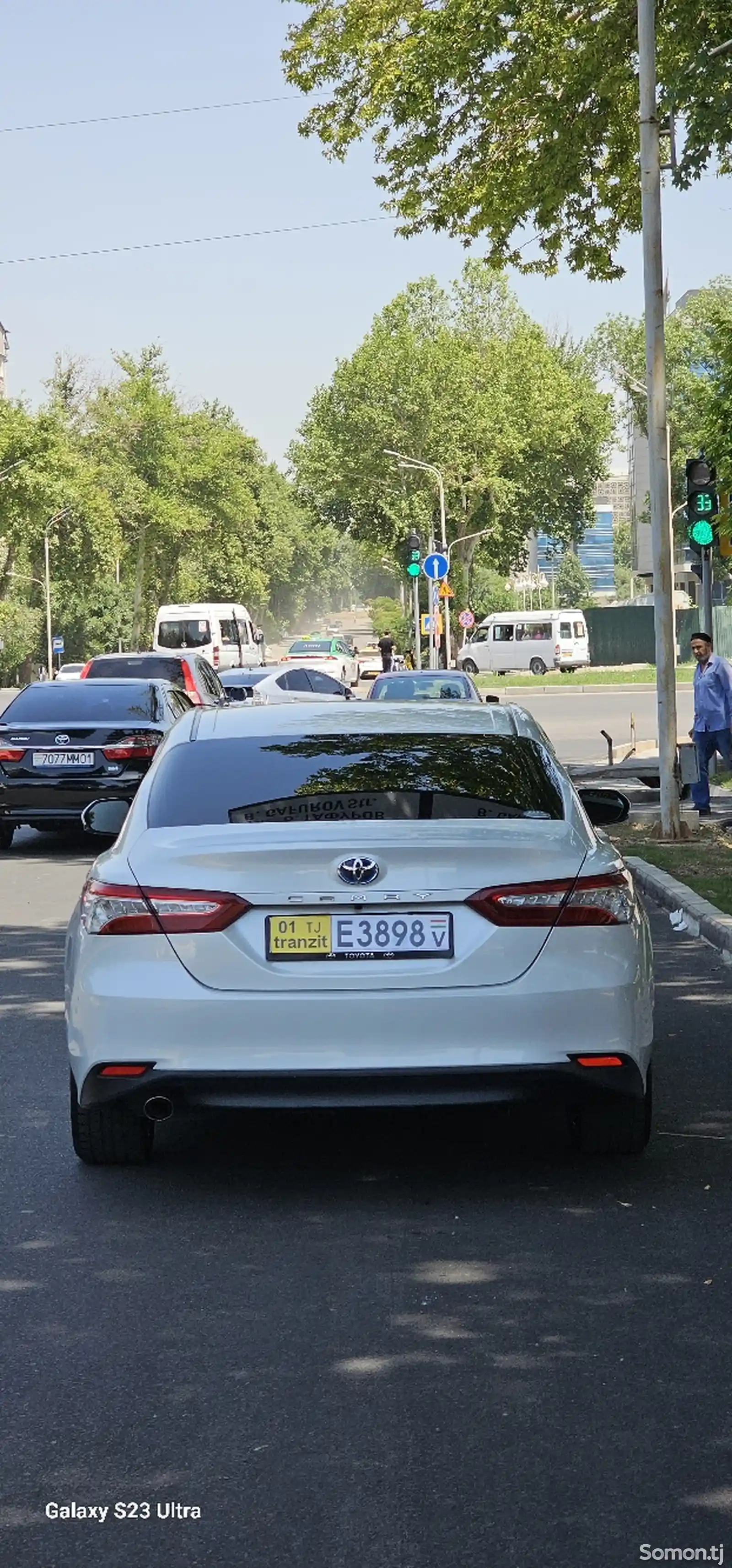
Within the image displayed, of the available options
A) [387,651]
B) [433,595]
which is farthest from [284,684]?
[387,651]

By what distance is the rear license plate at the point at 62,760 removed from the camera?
1659 cm

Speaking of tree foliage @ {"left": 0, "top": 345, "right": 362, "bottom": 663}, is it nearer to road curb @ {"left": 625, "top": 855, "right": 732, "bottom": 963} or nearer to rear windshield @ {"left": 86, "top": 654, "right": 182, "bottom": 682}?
rear windshield @ {"left": 86, "top": 654, "right": 182, "bottom": 682}

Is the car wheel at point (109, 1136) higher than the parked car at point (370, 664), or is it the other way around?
the car wheel at point (109, 1136)

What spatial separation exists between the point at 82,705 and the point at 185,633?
142ft

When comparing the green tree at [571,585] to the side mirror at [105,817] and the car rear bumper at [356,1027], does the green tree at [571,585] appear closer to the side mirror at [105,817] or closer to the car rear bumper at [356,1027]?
the side mirror at [105,817]

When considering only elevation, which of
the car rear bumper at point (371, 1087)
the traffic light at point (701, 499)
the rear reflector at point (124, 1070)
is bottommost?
the car rear bumper at point (371, 1087)

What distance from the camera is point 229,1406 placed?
4.14 metres

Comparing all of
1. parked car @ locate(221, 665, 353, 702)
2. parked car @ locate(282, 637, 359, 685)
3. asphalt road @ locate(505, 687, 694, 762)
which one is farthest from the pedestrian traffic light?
parked car @ locate(221, 665, 353, 702)

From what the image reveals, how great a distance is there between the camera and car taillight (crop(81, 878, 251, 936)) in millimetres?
5637

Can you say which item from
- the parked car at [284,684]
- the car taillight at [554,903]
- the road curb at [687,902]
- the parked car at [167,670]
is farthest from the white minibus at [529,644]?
the car taillight at [554,903]

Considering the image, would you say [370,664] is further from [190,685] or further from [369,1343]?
[369,1343]

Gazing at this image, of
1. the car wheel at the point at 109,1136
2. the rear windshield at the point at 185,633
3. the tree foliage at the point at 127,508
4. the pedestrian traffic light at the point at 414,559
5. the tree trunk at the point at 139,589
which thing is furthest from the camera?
the tree trunk at the point at 139,589

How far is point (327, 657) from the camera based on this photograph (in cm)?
5428

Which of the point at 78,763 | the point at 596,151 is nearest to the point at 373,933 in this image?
the point at 78,763
